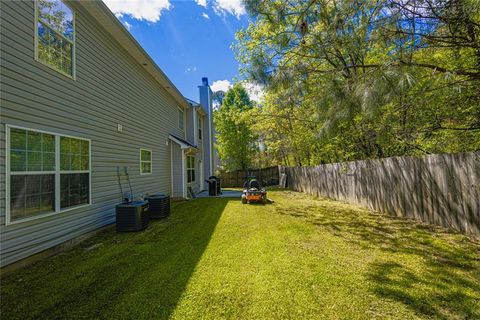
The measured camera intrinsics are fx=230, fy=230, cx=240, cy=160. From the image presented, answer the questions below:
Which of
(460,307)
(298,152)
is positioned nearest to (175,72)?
(298,152)

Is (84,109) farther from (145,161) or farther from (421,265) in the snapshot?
(421,265)

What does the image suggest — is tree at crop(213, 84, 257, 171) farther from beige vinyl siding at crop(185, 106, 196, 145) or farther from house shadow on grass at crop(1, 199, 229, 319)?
house shadow on grass at crop(1, 199, 229, 319)

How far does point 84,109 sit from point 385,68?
5774 mm

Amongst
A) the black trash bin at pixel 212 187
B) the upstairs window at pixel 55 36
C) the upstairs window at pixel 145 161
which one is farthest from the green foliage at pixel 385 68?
the black trash bin at pixel 212 187

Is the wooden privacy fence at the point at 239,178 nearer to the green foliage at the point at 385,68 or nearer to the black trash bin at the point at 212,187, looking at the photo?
the black trash bin at the point at 212,187

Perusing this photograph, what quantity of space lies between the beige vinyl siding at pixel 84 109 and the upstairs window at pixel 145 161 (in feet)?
0.71

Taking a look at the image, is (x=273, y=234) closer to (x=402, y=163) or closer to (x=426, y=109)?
(x=402, y=163)

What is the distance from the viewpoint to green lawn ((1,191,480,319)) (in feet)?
7.69

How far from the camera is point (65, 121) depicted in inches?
176

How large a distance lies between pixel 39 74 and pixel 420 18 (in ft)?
19.9

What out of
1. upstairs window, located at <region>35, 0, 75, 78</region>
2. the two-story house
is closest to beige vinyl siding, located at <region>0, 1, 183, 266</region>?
the two-story house

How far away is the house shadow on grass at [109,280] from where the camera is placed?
2.39 meters

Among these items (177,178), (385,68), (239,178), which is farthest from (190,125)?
(385,68)

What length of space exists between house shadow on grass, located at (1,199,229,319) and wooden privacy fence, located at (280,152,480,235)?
4880 mm
